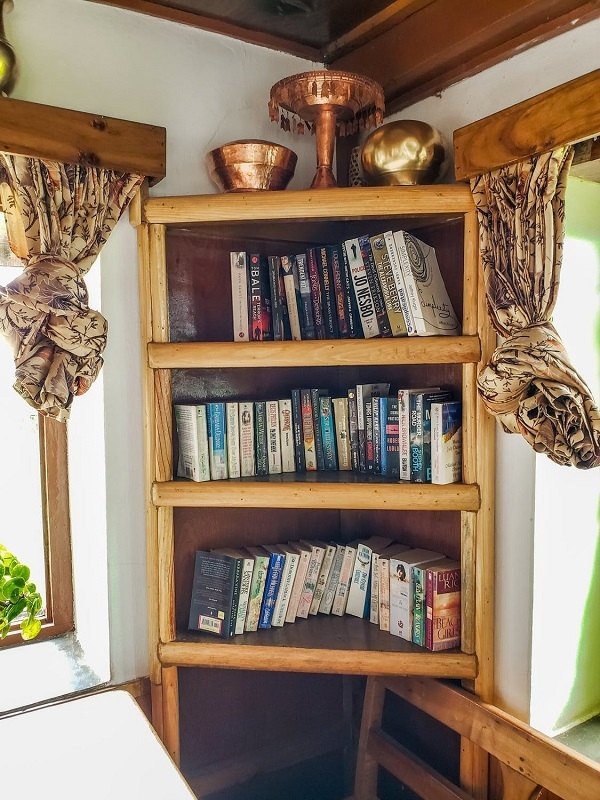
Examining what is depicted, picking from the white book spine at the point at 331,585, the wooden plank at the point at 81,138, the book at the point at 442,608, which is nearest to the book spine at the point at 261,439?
the white book spine at the point at 331,585

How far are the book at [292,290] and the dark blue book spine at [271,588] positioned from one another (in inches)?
24.5

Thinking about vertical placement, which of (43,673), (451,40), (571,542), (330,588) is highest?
(451,40)

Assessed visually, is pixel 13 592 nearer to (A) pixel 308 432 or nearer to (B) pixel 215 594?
(B) pixel 215 594

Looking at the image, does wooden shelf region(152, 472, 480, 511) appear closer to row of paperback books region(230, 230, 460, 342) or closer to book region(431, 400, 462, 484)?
book region(431, 400, 462, 484)

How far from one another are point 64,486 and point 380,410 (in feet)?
3.12

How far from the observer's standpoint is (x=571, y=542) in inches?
67.0

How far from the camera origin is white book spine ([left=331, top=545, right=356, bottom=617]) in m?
1.95

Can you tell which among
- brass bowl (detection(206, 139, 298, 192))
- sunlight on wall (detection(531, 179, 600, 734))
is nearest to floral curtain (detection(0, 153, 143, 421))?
brass bowl (detection(206, 139, 298, 192))

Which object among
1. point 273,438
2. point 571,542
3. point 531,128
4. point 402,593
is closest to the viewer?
point 531,128

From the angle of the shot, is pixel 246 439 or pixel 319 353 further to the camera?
pixel 246 439

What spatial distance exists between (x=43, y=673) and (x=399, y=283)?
1.42 metres

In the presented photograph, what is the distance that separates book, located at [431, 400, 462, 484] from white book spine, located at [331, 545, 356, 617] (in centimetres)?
38

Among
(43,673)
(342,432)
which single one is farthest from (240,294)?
(43,673)

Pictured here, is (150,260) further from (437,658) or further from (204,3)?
(437,658)
